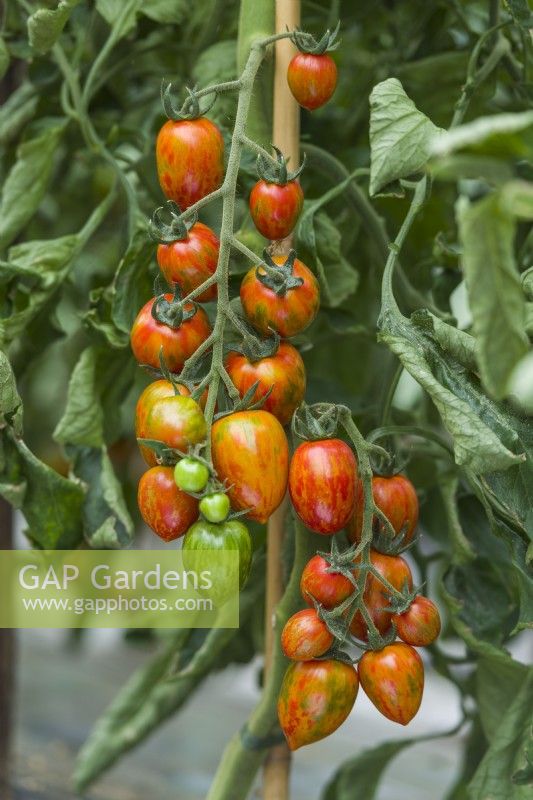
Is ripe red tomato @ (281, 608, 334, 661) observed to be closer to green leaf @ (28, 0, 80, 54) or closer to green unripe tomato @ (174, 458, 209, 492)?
green unripe tomato @ (174, 458, 209, 492)

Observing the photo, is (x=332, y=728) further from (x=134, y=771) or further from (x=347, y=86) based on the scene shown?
(x=134, y=771)

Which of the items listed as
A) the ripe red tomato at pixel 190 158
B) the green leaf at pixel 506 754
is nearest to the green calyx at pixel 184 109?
the ripe red tomato at pixel 190 158

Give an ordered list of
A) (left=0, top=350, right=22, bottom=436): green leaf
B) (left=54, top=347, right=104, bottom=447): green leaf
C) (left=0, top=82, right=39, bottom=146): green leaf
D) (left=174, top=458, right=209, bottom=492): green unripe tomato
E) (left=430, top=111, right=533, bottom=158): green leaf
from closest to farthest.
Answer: (left=430, top=111, right=533, bottom=158): green leaf → (left=174, top=458, right=209, bottom=492): green unripe tomato → (left=0, top=350, right=22, bottom=436): green leaf → (left=54, top=347, right=104, bottom=447): green leaf → (left=0, top=82, right=39, bottom=146): green leaf

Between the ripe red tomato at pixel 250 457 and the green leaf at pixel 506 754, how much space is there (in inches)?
9.6

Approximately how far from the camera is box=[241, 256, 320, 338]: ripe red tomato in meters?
0.49

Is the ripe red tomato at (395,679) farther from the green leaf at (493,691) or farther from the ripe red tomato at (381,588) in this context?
the green leaf at (493,691)

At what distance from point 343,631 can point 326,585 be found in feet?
0.08

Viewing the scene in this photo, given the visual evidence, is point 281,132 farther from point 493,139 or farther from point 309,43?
point 493,139

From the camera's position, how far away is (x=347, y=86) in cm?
85

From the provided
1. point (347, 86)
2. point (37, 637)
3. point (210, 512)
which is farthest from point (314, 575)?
point (37, 637)

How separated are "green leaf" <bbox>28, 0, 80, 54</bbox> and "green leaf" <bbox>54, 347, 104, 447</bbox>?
19cm

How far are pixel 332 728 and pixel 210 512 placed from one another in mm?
139

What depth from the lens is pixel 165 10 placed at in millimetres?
695

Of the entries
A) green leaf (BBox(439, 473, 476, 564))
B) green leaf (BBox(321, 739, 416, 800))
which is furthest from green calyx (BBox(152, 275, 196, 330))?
green leaf (BBox(321, 739, 416, 800))
